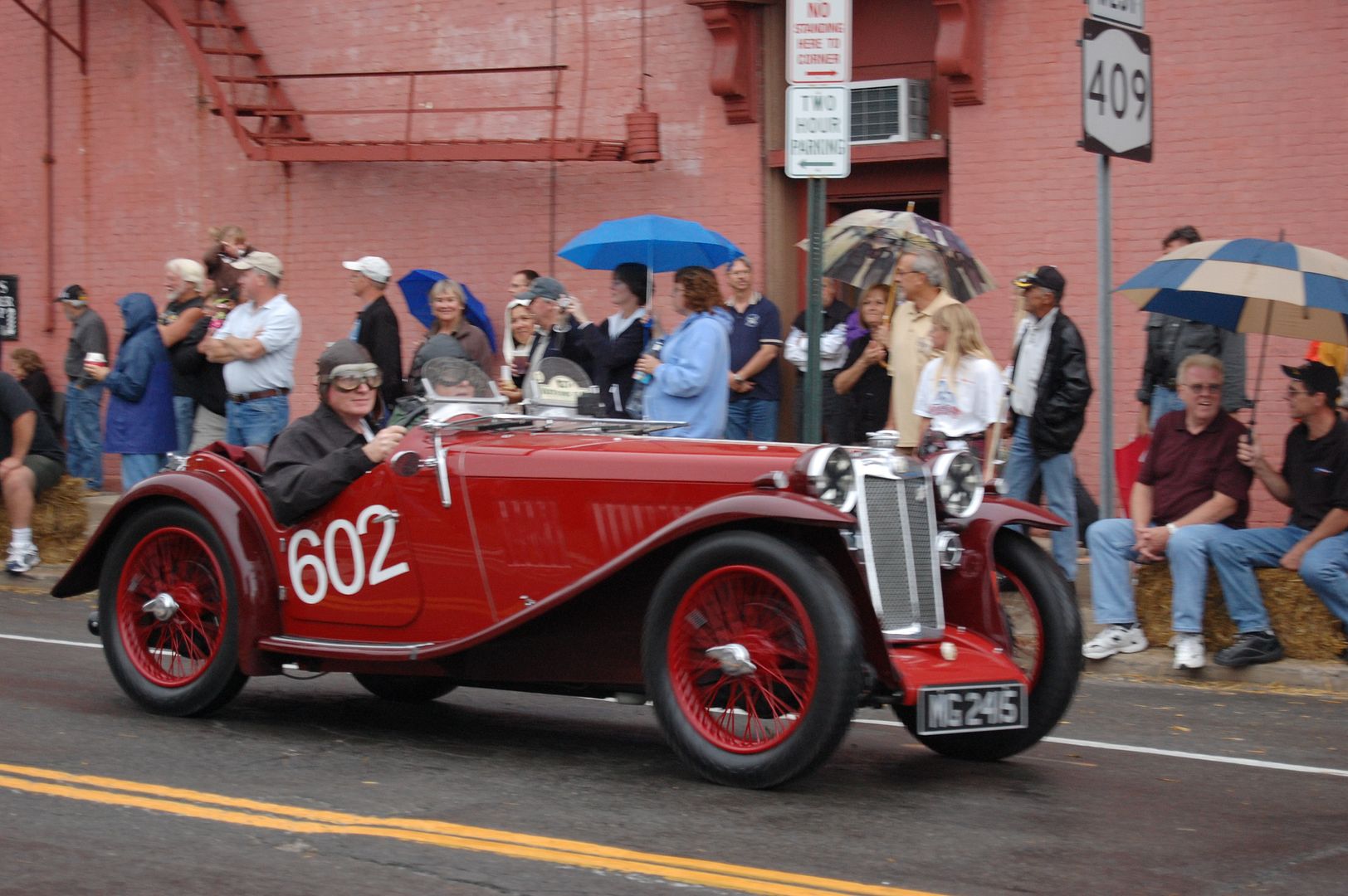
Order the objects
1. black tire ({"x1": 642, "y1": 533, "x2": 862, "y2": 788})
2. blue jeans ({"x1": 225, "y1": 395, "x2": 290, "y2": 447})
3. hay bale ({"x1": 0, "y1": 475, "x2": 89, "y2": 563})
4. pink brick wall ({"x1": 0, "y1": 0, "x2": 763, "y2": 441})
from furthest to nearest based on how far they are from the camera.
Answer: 1. pink brick wall ({"x1": 0, "y1": 0, "x2": 763, "y2": 441})
2. hay bale ({"x1": 0, "y1": 475, "x2": 89, "y2": 563})
3. blue jeans ({"x1": 225, "y1": 395, "x2": 290, "y2": 447})
4. black tire ({"x1": 642, "y1": 533, "x2": 862, "y2": 788})

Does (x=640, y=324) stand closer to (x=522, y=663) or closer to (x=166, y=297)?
(x=522, y=663)

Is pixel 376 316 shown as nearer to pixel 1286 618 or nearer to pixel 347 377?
pixel 347 377

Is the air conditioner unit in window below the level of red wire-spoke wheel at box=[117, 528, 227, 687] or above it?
above

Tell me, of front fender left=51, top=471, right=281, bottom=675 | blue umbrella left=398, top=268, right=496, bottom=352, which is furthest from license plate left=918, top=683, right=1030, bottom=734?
blue umbrella left=398, top=268, right=496, bottom=352

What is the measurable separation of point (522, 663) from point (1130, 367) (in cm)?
701

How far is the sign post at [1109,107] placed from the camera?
905 centimetres

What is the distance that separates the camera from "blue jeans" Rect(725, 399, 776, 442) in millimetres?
12172

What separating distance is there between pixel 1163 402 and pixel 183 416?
686 centimetres

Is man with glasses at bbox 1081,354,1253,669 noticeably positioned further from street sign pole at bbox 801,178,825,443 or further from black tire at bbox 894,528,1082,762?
black tire at bbox 894,528,1082,762

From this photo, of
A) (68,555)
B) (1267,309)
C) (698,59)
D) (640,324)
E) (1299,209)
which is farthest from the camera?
(698,59)

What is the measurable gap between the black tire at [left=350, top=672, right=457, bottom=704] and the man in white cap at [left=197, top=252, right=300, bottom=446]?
415 centimetres

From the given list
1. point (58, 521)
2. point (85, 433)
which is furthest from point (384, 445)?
point (85, 433)

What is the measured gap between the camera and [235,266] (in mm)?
11609

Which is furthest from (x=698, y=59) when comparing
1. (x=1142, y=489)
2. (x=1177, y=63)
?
(x=1142, y=489)
